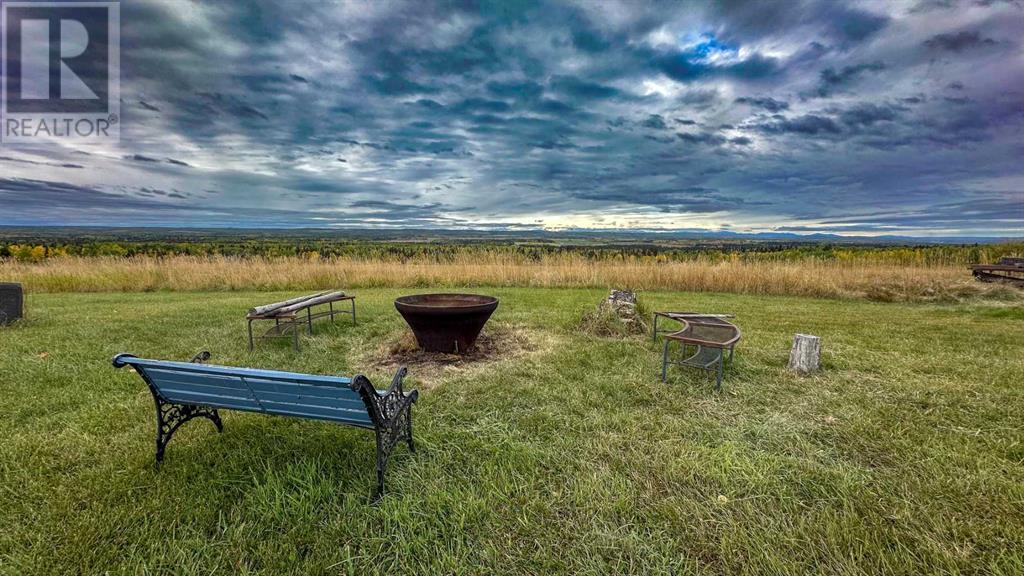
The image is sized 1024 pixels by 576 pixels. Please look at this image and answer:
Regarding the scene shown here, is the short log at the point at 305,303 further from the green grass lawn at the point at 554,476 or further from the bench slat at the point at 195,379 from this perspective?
the bench slat at the point at 195,379

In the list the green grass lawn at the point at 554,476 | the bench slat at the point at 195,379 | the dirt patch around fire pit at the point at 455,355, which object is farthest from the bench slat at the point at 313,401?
the dirt patch around fire pit at the point at 455,355

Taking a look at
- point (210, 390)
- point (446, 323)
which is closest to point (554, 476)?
point (210, 390)

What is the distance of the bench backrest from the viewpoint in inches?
90.4

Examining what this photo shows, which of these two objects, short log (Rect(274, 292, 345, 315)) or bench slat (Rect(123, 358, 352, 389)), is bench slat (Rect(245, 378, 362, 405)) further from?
short log (Rect(274, 292, 345, 315))

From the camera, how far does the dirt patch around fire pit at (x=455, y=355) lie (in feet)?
15.3

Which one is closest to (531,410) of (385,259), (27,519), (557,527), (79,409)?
(557,527)

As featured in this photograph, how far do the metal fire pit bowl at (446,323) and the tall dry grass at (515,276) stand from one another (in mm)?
6865

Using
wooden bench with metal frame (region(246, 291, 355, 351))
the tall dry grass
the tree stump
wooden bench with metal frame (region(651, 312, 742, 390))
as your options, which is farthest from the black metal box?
the tree stump

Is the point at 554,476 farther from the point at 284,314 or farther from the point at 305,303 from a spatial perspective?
the point at 305,303

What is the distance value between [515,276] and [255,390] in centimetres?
990

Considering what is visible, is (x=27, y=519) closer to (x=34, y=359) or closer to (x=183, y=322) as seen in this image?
(x=34, y=359)

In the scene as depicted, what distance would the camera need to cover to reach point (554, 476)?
271cm

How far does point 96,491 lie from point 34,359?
3756 millimetres

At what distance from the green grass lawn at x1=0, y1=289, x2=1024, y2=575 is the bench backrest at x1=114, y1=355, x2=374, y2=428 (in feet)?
1.44
